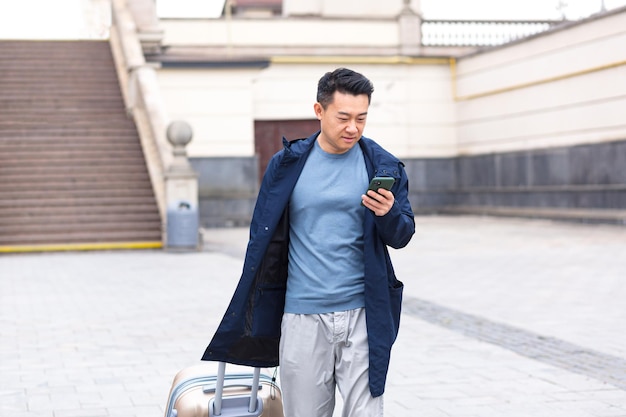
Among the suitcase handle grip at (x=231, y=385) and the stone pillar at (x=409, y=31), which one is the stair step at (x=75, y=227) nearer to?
the stone pillar at (x=409, y=31)

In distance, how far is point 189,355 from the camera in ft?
25.4

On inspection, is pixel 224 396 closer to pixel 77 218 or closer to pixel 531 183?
pixel 77 218

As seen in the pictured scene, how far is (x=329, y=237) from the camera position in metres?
3.82

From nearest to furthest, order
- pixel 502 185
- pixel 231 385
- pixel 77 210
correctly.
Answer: pixel 231 385, pixel 77 210, pixel 502 185

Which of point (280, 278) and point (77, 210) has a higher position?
point (280, 278)

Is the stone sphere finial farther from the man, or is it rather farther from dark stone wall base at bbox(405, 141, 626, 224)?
the man

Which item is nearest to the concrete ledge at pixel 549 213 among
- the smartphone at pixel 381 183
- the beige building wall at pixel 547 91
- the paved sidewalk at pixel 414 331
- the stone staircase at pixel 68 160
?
the beige building wall at pixel 547 91

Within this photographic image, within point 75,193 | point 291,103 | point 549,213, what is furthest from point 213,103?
point 549,213

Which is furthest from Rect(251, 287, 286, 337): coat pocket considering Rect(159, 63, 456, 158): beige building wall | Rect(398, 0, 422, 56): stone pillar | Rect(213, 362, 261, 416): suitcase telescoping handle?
Rect(398, 0, 422, 56): stone pillar

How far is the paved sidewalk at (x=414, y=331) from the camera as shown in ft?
20.5

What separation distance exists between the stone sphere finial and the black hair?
14.1 m

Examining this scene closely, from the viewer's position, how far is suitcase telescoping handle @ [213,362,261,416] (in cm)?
397

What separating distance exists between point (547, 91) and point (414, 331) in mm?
15875

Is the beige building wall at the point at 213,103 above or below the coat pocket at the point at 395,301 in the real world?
above
